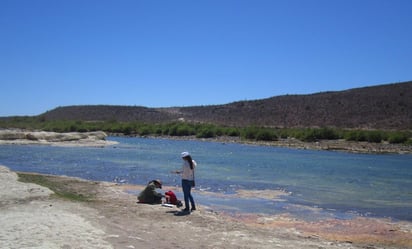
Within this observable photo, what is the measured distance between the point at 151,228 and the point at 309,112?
Result: 9224 centimetres

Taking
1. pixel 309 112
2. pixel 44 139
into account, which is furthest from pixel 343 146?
pixel 44 139

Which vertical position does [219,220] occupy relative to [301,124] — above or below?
below

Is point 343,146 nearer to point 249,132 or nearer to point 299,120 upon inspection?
point 249,132

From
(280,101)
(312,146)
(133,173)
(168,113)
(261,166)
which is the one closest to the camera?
(133,173)

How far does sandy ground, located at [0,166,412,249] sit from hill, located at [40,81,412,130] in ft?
237

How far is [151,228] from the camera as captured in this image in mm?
12094

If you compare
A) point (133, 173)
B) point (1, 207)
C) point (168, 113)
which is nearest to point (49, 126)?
point (168, 113)

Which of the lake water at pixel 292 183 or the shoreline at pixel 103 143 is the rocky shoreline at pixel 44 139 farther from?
the lake water at pixel 292 183

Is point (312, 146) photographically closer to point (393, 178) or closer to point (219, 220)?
point (393, 178)

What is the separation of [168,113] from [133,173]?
105 meters

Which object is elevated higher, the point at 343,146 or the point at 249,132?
the point at 249,132

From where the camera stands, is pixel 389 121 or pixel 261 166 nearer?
pixel 261 166

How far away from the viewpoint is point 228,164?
37781 millimetres

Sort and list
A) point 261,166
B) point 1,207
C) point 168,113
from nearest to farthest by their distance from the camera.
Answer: point 1,207 → point 261,166 → point 168,113
